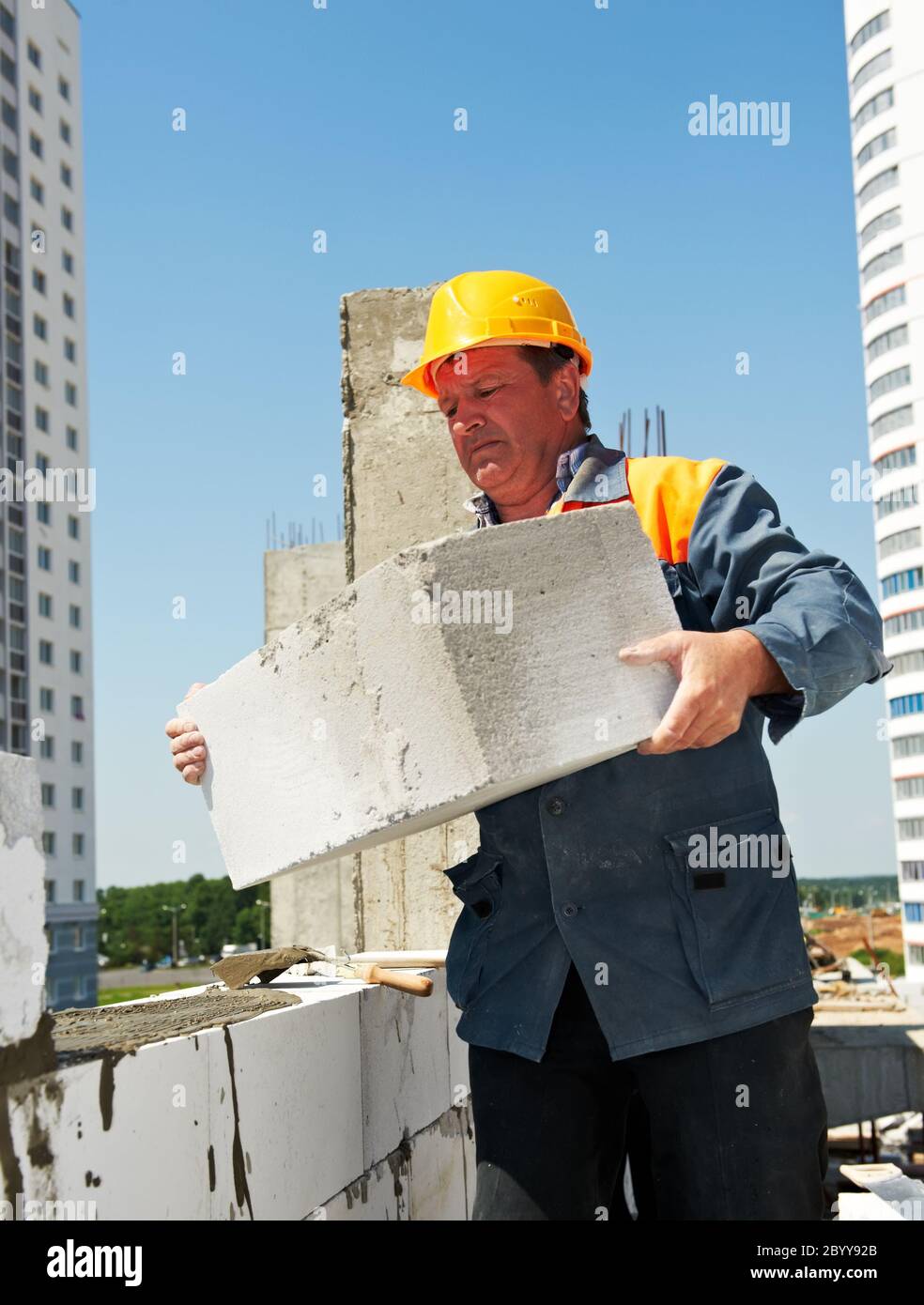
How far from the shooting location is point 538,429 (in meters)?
2.45

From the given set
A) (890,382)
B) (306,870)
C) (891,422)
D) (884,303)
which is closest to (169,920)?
(891,422)

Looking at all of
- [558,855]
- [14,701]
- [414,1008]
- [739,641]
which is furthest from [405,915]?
[14,701]

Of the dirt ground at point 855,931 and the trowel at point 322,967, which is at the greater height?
the trowel at point 322,967

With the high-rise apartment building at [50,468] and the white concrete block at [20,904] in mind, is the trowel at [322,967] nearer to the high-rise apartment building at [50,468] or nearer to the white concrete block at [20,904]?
A: the white concrete block at [20,904]

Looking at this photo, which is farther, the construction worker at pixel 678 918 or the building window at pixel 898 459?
the building window at pixel 898 459

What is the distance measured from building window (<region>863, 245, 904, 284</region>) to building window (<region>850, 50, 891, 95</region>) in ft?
27.5

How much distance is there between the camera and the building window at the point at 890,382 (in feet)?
182

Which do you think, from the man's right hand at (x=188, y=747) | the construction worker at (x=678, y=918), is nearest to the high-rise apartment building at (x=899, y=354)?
the man's right hand at (x=188, y=747)

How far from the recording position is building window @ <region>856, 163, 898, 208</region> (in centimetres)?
5731

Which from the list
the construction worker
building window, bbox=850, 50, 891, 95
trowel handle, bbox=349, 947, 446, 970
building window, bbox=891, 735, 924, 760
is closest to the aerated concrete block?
the construction worker

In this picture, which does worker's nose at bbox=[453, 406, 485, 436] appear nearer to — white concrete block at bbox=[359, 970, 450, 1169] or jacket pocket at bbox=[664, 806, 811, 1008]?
jacket pocket at bbox=[664, 806, 811, 1008]

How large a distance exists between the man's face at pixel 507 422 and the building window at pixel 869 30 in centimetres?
6398
